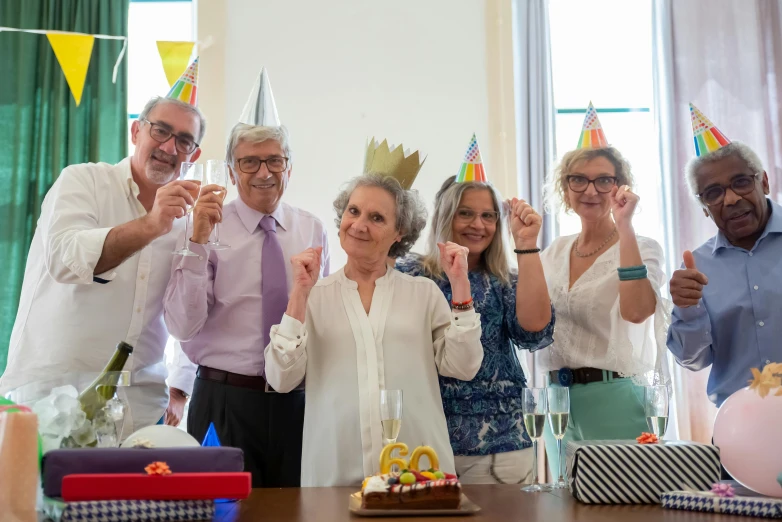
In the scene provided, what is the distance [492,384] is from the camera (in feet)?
7.21

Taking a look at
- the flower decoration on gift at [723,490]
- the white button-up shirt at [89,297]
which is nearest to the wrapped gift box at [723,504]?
the flower decoration on gift at [723,490]

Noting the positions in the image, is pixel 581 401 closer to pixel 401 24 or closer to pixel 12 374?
pixel 12 374

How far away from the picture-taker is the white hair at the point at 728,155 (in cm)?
243

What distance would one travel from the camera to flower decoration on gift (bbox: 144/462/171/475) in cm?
127

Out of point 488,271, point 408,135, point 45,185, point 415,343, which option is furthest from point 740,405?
point 45,185

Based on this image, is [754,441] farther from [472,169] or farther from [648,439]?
[472,169]

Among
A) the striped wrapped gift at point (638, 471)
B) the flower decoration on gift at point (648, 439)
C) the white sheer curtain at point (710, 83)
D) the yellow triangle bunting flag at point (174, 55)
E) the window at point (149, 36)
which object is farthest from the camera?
the window at point (149, 36)

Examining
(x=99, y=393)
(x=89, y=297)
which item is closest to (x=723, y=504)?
(x=99, y=393)

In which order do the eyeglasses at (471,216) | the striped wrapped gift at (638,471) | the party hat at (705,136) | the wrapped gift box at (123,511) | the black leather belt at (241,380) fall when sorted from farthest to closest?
the party hat at (705,136) → the eyeglasses at (471,216) → the black leather belt at (241,380) → the striped wrapped gift at (638,471) → the wrapped gift box at (123,511)

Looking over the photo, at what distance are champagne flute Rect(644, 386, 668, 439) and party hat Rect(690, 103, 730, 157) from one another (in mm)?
1153

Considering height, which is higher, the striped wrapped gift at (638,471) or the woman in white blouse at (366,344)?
the woman in white blouse at (366,344)

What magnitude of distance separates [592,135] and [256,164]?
3.73 ft

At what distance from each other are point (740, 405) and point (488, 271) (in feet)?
3.38

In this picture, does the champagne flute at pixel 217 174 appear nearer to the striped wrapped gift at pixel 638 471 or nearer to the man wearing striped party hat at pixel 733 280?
the striped wrapped gift at pixel 638 471
